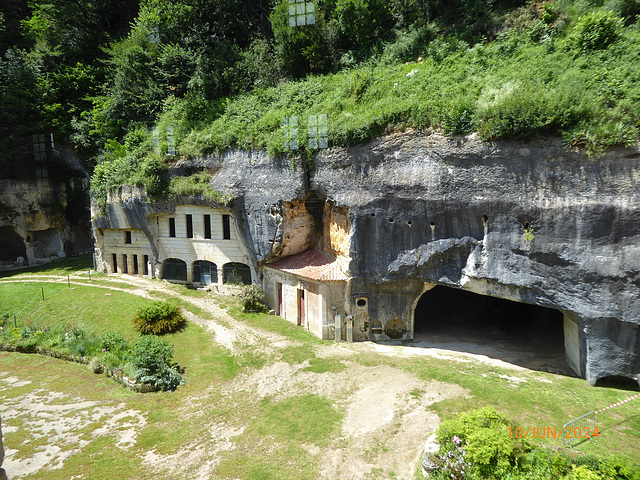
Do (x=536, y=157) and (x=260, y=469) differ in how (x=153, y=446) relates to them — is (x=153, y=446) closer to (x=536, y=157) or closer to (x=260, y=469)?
(x=260, y=469)

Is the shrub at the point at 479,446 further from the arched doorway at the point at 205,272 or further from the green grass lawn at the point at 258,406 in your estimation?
the arched doorway at the point at 205,272

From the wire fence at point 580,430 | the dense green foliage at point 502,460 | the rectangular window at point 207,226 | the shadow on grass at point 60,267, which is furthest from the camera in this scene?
the shadow on grass at point 60,267

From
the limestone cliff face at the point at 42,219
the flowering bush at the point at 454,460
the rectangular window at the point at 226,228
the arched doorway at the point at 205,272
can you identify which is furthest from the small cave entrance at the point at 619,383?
the limestone cliff face at the point at 42,219

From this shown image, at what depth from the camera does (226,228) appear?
84.6ft

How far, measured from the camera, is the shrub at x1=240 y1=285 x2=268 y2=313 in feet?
76.3

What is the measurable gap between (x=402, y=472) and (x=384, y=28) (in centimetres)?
2771

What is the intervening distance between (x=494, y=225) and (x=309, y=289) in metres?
10.1

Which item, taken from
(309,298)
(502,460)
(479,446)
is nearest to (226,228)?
(309,298)

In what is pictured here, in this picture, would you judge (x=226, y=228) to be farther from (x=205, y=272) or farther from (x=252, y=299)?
(x=252, y=299)

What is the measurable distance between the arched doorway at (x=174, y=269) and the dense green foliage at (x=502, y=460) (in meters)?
23.3

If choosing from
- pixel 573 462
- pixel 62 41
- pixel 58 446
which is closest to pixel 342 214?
pixel 573 462

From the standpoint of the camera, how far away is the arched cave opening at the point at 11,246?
124 ft

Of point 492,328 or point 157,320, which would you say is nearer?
point 492,328

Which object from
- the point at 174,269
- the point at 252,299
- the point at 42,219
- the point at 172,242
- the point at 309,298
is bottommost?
the point at 252,299
